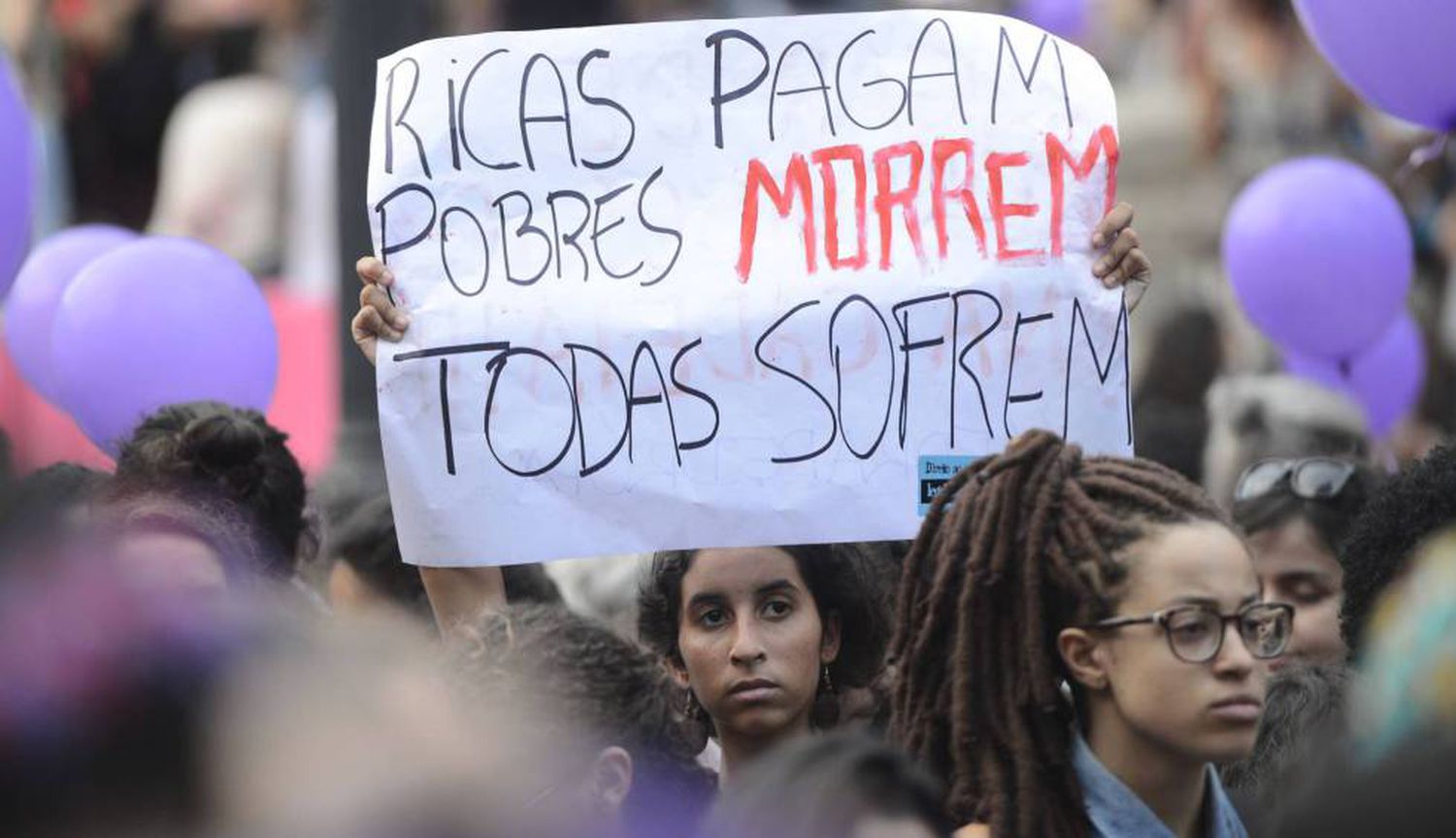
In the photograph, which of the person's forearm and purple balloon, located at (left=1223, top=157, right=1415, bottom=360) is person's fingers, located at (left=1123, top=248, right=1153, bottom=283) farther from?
purple balloon, located at (left=1223, top=157, right=1415, bottom=360)

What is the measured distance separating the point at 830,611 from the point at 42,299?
2.20 metres

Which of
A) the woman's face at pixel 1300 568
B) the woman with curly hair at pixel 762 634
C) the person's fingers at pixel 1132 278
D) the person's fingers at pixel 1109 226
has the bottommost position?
the woman's face at pixel 1300 568

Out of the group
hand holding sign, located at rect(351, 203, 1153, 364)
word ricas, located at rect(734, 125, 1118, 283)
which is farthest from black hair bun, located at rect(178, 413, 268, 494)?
word ricas, located at rect(734, 125, 1118, 283)

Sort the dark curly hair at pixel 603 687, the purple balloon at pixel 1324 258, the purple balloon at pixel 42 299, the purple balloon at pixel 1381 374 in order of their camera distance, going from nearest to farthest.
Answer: the dark curly hair at pixel 603 687 < the purple balloon at pixel 42 299 < the purple balloon at pixel 1324 258 < the purple balloon at pixel 1381 374

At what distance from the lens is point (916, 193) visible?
13.4ft

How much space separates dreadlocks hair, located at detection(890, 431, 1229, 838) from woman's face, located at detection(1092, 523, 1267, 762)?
0.04 meters

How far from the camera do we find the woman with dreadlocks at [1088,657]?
2.96 metres

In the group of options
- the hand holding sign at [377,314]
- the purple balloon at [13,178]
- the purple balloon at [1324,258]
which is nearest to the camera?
the hand holding sign at [377,314]

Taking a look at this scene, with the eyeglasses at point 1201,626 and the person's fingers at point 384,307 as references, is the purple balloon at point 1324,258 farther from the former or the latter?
the eyeglasses at point 1201,626

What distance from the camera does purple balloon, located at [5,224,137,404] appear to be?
5184 mm

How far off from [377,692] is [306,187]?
715 cm

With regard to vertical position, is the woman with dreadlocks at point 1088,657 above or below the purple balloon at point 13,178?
below

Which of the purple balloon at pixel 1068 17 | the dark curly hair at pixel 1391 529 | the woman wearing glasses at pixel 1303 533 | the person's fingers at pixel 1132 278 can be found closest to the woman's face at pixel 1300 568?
the woman wearing glasses at pixel 1303 533

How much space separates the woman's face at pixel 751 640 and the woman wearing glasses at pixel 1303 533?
1.12 meters
